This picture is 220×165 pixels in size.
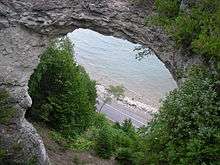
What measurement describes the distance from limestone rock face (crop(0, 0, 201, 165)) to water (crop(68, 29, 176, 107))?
62.7ft

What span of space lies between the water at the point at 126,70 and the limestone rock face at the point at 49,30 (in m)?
19.1

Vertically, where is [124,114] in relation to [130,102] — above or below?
below

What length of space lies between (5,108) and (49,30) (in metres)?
2.25

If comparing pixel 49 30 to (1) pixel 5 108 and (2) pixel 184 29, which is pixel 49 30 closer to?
(1) pixel 5 108

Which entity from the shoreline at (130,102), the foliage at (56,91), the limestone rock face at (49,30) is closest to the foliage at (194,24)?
→ the limestone rock face at (49,30)

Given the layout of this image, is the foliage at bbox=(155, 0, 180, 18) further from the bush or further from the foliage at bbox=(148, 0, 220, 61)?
the bush

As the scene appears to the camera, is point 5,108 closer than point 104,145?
Yes

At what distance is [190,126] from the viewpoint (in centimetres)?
1122

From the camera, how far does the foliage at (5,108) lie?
1248 centimetres

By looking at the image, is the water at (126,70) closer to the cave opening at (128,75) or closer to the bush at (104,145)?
the cave opening at (128,75)

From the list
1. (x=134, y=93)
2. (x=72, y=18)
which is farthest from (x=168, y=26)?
(x=134, y=93)

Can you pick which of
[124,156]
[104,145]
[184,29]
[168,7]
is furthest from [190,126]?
[104,145]

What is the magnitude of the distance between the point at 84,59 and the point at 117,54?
95.0 inches

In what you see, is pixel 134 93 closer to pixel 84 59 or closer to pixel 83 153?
pixel 84 59
